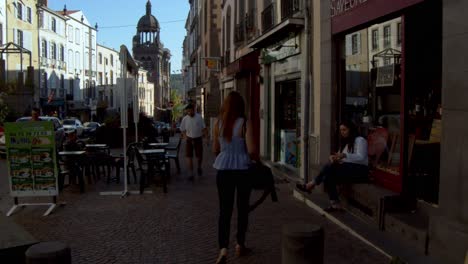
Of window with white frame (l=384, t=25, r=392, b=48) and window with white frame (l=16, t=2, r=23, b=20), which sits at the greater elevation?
window with white frame (l=16, t=2, r=23, b=20)

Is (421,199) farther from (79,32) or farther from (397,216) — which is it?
(79,32)

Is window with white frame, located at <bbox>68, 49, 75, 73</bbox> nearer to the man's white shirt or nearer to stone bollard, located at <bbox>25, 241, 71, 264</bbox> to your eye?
the man's white shirt

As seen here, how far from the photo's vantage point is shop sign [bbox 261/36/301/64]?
1214 cm

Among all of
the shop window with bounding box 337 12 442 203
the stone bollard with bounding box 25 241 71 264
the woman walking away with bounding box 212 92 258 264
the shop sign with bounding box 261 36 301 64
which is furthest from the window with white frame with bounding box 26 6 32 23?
the stone bollard with bounding box 25 241 71 264

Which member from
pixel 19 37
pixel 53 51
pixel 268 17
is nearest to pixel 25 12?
pixel 19 37

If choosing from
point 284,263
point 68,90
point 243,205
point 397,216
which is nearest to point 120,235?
point 243,205

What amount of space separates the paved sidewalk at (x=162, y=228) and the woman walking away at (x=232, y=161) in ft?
1.52

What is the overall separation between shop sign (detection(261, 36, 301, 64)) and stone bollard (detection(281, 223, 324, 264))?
7926 millimetres

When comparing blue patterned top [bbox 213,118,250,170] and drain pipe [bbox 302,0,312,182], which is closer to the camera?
blue patterned top [bbox 213,118,250,170]

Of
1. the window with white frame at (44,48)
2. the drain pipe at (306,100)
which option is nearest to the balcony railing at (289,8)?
the drain pipe at (306,100)

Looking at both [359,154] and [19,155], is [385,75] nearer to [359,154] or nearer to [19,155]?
[359,154]

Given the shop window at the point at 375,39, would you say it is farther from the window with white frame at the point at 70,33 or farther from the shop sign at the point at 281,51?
the window with white frame at the point at 70,33

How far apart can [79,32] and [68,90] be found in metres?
8.19

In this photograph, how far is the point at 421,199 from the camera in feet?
22.6
